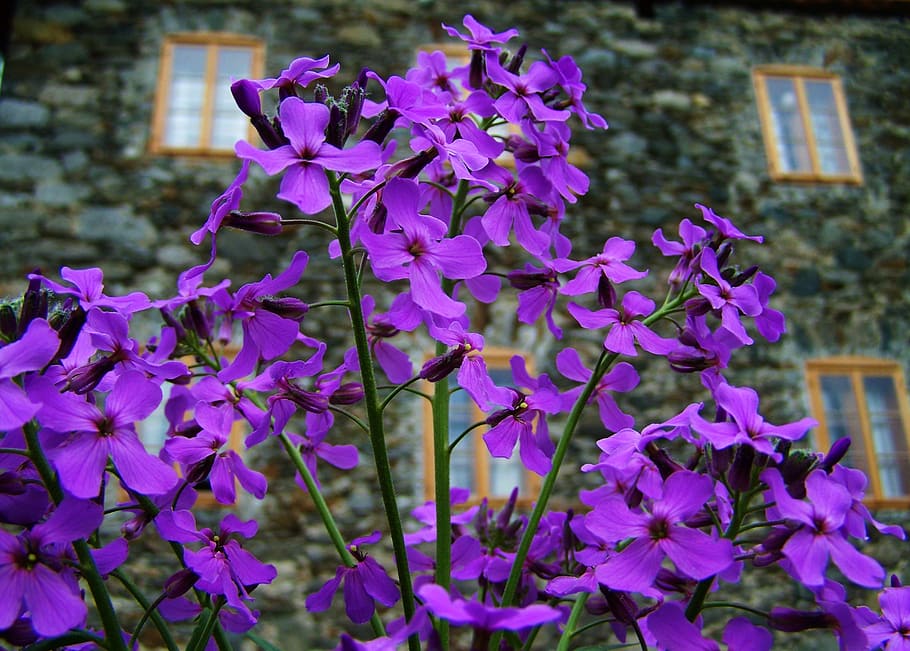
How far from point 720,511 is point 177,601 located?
0.57m

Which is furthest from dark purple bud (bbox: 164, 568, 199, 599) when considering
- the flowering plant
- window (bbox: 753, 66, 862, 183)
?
window (bbox: 753, 66, 862, 183)

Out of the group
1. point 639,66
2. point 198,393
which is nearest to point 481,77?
point 198,393

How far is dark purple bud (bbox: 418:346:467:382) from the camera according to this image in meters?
0.81

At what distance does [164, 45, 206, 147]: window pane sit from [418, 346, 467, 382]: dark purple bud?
441 centimetres

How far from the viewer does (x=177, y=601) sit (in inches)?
35.9

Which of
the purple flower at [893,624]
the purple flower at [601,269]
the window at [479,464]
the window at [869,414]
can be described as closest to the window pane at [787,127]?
the window at [869,414]

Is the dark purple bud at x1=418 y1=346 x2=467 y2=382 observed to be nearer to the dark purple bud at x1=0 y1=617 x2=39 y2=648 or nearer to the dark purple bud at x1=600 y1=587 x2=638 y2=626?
the dark purple bud at x1=600 y1=587 x2=638 y2=626

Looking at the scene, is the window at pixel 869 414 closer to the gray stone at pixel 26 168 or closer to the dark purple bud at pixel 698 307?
the dark purple bud at pixel 698 307

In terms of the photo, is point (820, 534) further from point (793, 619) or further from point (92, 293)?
point (92, 293)

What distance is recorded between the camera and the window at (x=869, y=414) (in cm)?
468

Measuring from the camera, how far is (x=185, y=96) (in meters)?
4.95

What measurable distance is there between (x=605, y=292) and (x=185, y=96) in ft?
14.9

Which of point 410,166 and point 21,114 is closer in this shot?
point 410,166

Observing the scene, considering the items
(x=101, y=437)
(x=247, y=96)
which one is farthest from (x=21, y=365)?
(x=247, y=96)
